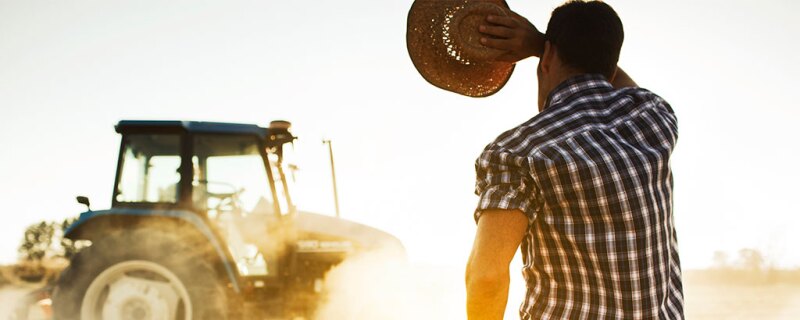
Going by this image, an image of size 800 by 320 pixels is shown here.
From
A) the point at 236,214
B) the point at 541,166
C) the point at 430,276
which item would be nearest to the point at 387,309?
the point at 430,276

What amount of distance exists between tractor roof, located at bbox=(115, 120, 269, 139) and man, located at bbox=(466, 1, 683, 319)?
15.3ft

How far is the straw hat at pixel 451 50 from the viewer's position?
1636mm

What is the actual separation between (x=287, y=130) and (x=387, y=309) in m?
2.03

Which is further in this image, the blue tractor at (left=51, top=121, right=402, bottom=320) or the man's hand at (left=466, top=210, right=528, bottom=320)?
the blue tractor at (left=51, top=121, right=402, bottom=320)

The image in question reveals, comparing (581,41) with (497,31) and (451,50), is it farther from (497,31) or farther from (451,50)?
(451,50)

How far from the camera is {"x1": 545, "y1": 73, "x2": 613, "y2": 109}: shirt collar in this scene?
1.31 meters

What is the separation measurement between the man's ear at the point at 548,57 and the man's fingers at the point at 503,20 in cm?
11

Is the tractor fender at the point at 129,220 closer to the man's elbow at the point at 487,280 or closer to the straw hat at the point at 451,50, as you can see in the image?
the straw hat at the point at 451,50

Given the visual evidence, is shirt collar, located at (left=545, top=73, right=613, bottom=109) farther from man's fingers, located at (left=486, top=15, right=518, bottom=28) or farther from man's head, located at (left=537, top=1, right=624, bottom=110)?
man's fingers, located at (left=486, top=15, right=518, bottom=28)

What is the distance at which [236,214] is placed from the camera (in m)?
5.69

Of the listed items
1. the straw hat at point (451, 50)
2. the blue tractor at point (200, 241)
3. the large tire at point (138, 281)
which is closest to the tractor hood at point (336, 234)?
the blue tractor at point (200, 241)

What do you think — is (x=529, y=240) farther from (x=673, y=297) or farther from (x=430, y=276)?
(x=430, y=276)

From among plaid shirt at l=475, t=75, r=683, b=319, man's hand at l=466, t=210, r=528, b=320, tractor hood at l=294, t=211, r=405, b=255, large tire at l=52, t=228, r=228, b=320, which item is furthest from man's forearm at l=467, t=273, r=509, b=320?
tractor hood at l=294, t=211, r=405, b=255

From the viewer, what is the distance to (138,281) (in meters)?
4.81
